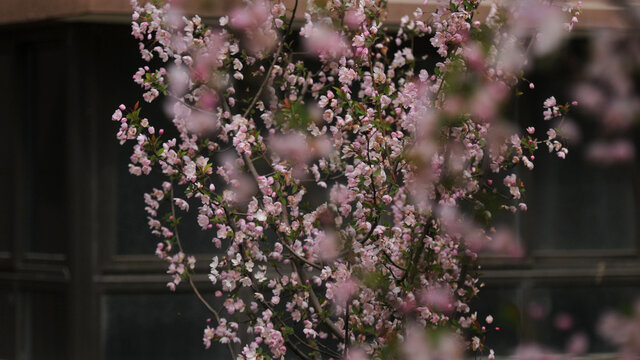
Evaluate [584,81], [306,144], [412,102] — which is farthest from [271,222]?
[584,81]

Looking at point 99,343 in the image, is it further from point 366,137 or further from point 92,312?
point 366,137

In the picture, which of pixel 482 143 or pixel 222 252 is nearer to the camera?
pixel 482 143

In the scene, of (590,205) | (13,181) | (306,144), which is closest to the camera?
(306,144)

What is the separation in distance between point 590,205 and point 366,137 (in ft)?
13.5

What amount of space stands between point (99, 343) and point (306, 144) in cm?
280

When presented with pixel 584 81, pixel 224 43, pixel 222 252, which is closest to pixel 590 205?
pixel 222 252

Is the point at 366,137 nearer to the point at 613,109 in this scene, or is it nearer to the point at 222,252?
the point at 613,109

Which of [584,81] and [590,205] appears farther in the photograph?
[590,205]

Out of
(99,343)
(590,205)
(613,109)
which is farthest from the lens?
(590,205)

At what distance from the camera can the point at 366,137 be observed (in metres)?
5.27

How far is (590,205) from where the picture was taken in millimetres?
8875

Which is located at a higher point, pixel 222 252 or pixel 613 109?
pixel 222 252

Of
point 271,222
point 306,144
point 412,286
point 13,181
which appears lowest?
point 412,286

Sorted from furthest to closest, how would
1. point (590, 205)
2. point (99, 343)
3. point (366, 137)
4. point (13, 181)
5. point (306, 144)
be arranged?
point (590, 205)
point (13, 181)
point (99, 343)
point (306, 144)
point (366, 137)
